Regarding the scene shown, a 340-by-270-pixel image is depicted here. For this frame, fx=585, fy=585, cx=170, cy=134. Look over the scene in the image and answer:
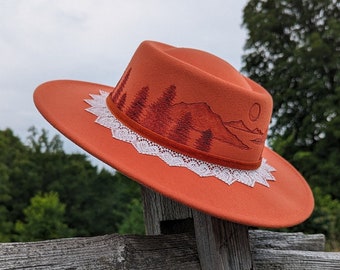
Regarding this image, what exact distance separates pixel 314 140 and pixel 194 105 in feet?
44.7

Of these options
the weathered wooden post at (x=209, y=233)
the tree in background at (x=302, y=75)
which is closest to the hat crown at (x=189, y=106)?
the weathered wooden post at (x=209, y=233)

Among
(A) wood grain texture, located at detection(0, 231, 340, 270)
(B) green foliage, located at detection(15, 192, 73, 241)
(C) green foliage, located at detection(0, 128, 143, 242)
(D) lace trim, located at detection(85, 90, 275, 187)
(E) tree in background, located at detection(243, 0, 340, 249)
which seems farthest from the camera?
(C) green foliage, located at detection(0, 128, 143, 242)

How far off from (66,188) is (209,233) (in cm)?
1637

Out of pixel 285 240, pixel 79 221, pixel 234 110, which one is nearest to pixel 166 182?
pixel 234 110

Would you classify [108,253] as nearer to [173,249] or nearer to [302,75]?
[173,249]

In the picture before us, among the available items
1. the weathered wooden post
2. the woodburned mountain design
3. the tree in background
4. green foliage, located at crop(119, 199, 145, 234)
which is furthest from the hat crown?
the tree in background

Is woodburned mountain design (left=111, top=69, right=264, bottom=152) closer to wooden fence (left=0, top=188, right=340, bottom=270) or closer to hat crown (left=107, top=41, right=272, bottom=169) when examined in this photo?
hat crown (left=107, top=41, right=272, bottom=169)

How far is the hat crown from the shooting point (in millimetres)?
1320

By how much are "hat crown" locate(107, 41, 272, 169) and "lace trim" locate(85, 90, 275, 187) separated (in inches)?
0.6

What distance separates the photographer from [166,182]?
1.21 m

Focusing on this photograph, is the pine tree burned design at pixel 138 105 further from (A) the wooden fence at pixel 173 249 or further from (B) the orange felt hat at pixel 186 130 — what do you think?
(A) the wooden fence at pixel 173 249

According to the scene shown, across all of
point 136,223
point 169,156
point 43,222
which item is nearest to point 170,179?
point 169,156

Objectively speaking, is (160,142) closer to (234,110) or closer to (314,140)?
(234,110)

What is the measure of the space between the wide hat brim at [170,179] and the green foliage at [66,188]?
1439cm
